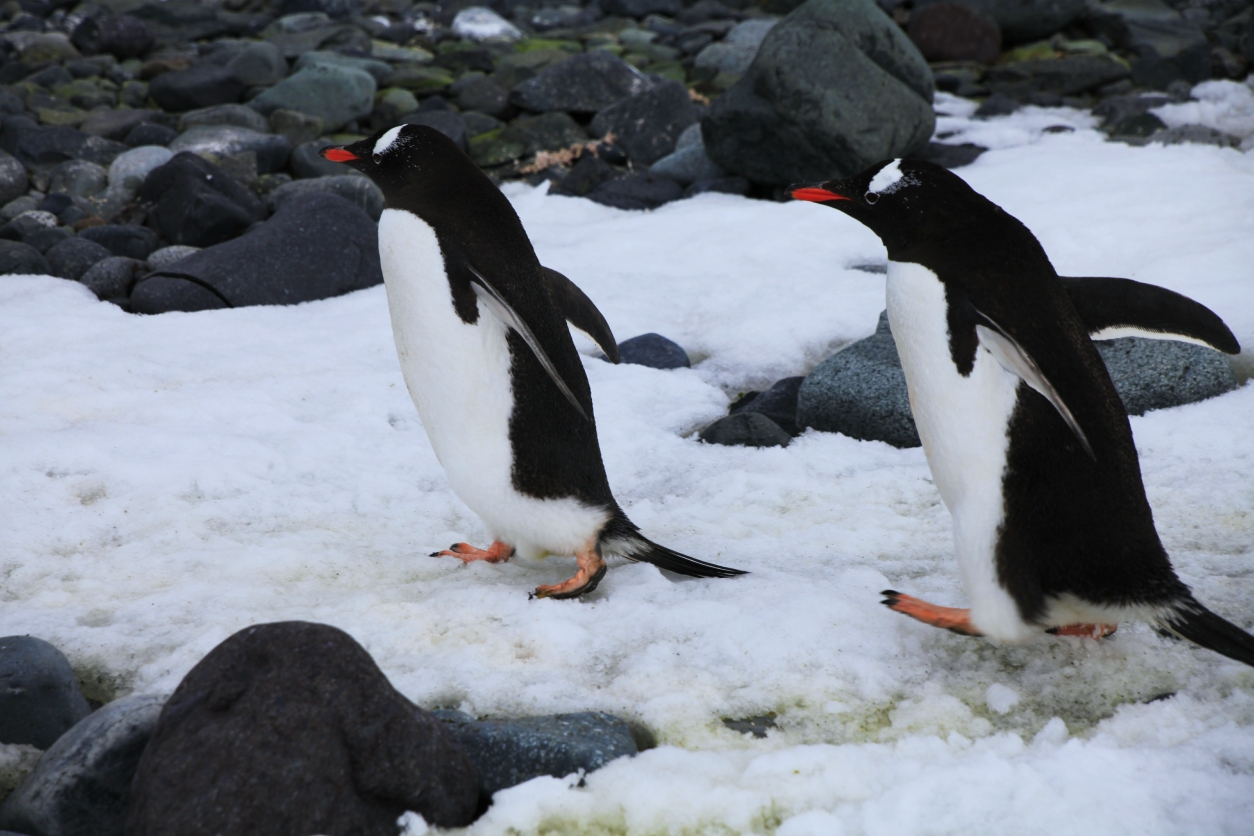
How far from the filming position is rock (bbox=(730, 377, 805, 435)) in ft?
13.9

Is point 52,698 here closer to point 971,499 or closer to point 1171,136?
point 971,499

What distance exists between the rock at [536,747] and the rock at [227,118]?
831 centimetres

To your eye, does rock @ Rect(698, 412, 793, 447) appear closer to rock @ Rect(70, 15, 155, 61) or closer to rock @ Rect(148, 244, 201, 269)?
rock @ Rect(148, 244, 201, 269)

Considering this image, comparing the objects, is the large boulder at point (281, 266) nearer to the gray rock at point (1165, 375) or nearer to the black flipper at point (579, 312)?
the black flipper at point (579, 312)

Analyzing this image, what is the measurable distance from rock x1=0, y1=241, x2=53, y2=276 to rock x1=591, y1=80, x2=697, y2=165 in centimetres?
485

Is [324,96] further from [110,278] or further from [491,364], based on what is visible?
[491,364]

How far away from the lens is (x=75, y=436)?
11.4 feet

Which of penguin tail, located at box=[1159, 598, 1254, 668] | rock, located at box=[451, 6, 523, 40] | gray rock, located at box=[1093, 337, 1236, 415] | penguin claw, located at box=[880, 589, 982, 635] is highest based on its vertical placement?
rock, located at box=[451, 6, 523, 40]

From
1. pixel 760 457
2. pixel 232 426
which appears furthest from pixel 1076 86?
pixel 232 426

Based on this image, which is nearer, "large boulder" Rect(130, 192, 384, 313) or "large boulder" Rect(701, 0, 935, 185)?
"large boulder" Rect(130, 192, 384, 313)

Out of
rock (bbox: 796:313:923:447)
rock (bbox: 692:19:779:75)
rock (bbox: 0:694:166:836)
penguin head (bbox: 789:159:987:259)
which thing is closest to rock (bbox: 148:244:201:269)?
rock (bbox: 796:313:923:447)

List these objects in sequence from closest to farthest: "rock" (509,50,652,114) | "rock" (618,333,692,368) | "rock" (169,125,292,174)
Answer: "rock" (618,333,692,368) → "rock" (169,125,292,174) → "rock" (509,50,652,114)

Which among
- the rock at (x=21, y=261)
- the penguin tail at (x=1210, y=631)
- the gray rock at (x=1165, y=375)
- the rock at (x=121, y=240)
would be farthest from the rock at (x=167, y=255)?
the penguin tail at (x=1210, y=631)

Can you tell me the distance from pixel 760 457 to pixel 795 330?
1.42 m
